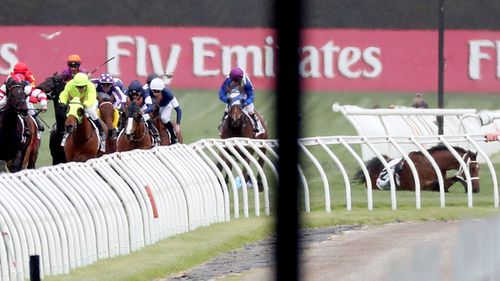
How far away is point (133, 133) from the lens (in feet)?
55.7

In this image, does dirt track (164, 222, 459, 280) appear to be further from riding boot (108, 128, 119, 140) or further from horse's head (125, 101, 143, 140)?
riding boot (108, 128, 119, 140)

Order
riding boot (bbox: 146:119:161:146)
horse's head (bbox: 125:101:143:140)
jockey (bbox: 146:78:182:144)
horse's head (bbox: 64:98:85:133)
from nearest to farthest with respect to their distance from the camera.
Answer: horse's head (bbox: 64:98:85:133), horse's head (bbox: 125:101:143:140), riding boot (bbox: 146:119:161:146), jockey (bbox: 146:78:182:144)

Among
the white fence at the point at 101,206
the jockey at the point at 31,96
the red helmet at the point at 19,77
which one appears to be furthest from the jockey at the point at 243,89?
the white fence at the point at 101,206

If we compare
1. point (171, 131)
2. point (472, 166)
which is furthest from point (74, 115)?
point (472, 166)

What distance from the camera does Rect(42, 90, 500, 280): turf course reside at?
1113 centimetres

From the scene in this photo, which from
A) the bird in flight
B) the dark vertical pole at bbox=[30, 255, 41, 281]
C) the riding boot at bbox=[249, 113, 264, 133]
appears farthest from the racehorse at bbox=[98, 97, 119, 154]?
the dark vertical pole at bbox=[30, 255, 41, 281]

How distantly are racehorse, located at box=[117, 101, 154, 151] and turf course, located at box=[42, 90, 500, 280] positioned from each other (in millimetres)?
1249

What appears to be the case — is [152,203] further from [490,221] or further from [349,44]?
[349,44]

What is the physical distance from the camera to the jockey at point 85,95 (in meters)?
16.2

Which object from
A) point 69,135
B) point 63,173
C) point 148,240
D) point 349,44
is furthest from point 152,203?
point 349,44

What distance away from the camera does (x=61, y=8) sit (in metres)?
28.7

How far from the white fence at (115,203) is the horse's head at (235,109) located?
1670 mm

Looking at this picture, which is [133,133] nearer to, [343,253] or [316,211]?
[316,211]

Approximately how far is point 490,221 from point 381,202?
8300 mm
